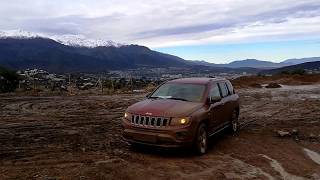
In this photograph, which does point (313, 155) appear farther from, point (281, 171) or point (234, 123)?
point (234, 123)

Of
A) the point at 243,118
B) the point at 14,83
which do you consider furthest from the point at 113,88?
the point at 243,118

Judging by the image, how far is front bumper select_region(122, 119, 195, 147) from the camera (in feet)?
36.4

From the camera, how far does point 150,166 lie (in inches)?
416

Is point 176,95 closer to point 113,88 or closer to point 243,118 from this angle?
point 243,118

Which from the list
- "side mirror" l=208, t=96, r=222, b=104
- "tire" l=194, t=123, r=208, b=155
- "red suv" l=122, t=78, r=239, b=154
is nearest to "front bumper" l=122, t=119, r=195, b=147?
"red suv" l=122, t=78, r=239, b=154

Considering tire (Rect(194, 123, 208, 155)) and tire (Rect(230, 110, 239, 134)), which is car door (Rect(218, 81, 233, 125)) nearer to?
tire (Rect(230, 110, 239, 134))

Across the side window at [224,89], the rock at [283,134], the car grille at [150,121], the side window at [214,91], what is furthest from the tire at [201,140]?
the rock at [283,134]

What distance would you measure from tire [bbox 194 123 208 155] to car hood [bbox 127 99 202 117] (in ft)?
1.66

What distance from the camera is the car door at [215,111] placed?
12547 millimetres

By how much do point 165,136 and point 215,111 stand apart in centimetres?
220

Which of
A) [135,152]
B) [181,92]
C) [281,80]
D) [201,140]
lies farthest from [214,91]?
[281,80]

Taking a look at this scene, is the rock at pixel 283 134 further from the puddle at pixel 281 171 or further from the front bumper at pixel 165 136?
the front bumper at pixel 165 136

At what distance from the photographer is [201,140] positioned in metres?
11.9

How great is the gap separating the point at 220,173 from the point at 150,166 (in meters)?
1.45
